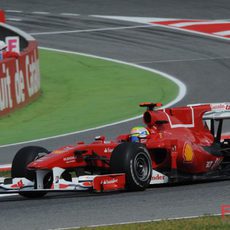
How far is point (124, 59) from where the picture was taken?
29312 millimetres

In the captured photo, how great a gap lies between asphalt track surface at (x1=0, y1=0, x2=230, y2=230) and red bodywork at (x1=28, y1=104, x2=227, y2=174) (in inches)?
14.7

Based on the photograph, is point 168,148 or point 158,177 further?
point 168,148

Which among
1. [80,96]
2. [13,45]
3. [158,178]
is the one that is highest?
[158,178]

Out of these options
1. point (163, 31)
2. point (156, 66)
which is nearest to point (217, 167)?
point (156, 66)

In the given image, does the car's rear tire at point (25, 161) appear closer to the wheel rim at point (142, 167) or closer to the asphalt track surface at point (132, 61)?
the asphalt track surface at point (132, 61)

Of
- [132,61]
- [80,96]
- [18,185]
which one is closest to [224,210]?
[18,185]

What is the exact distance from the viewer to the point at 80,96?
25188 millimetres

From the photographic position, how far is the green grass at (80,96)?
2175 centimetres

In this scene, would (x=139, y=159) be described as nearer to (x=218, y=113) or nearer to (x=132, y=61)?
(x=218, y=113)

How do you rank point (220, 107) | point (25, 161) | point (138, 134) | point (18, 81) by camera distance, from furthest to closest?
point (18, 81), point (220, 107), point (138, 134), point (25, 161)

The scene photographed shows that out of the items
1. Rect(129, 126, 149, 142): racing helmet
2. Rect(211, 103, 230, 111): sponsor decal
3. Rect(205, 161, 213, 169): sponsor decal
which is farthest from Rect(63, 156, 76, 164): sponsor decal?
Rect(211, 103, 230, 111): sponsor decal

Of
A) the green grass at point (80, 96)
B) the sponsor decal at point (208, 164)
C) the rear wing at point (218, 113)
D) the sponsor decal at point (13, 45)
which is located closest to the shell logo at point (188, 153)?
the sponsor decal at point (208, 164)

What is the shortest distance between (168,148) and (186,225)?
3.51 metres

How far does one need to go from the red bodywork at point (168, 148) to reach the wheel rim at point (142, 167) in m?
0.51
